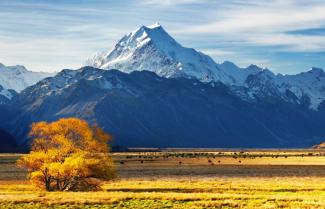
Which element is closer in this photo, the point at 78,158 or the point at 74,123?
the point at 78,158

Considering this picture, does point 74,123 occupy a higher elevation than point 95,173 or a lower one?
higher

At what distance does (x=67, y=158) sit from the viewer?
70875 millimetres

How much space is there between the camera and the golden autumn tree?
71500mm

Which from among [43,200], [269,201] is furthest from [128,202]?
[269,201]

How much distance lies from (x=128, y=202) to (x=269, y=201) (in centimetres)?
1258

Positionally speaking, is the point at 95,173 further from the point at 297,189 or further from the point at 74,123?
the point at 297,189

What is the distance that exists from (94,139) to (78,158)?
634 cm

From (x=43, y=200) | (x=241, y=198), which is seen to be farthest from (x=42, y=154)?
(x=241, y=198)

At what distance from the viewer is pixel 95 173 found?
7300cm

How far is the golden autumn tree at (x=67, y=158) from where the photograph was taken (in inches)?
2815

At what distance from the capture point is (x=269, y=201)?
175 ft

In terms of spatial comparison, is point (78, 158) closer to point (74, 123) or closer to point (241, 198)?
point (74, 123)

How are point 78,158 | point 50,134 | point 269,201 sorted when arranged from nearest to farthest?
point 269,201 → point 78,158 → point 50,134

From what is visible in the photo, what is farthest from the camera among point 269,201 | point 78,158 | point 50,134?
point 50,134
